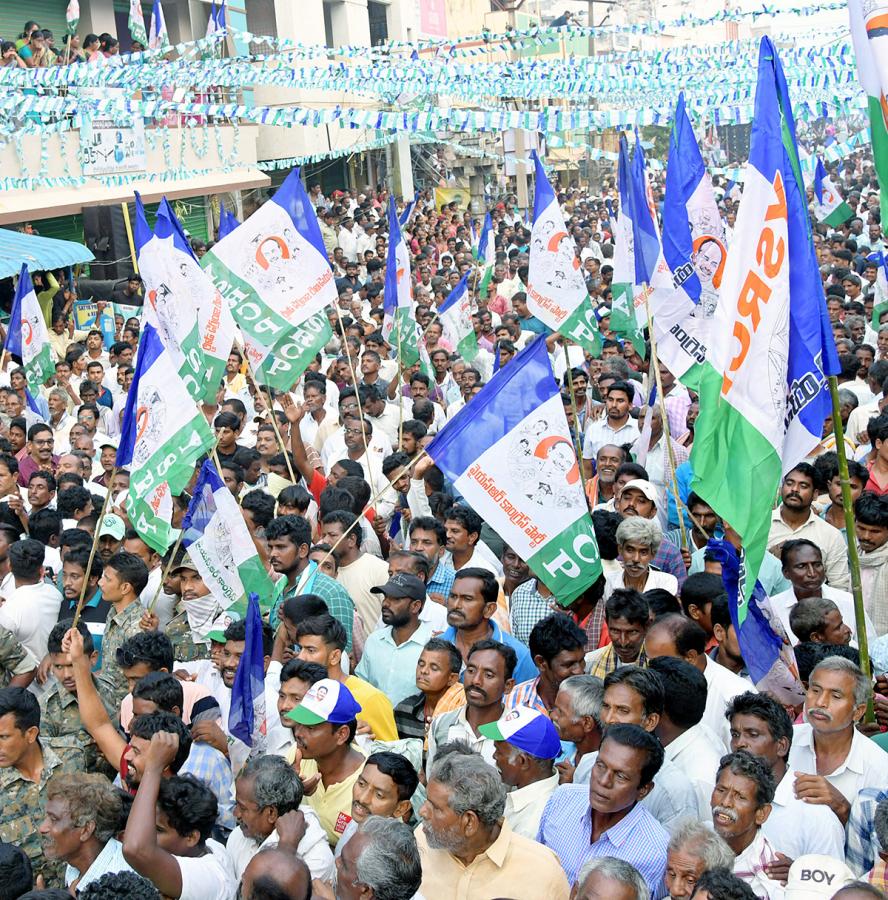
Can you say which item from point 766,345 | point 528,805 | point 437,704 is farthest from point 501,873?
point 766,345

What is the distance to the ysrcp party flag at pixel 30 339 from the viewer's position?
10.7m

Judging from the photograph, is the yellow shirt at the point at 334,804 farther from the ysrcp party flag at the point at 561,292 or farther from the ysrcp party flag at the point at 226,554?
the ysrcp party flag at the point at 561,292

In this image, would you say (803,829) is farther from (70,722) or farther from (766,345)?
(70,722)

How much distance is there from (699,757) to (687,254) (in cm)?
→ 466

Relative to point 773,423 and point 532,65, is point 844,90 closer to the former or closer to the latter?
point 532,65

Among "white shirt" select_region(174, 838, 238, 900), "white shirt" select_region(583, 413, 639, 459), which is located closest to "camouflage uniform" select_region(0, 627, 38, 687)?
Answer: "white shirt" select_region(174, 838, 238, 900)

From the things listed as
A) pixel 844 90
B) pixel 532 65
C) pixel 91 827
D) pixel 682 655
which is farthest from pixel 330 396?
pixel 844 90

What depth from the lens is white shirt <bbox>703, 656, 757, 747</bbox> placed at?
5039 millimetres

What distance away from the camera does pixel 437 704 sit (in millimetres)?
5246

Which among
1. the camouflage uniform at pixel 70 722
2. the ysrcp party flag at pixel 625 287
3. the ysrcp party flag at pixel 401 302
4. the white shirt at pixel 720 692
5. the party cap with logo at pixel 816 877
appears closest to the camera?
the party cap with logo at pixel 816 877

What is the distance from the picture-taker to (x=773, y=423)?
4.50 metres

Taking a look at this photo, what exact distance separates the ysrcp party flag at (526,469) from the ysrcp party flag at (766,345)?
4.17 feet

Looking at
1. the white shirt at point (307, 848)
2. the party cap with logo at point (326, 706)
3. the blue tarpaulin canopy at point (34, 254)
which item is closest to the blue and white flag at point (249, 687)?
the party cap with logo at point (326, 706)

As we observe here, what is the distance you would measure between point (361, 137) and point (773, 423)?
29.9 meters
